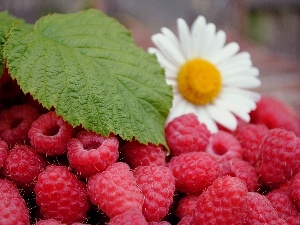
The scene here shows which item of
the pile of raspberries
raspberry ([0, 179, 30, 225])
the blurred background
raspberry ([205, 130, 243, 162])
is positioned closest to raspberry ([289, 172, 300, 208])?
the pile of raspberries

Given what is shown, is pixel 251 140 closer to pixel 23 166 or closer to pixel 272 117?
pixel 272 117

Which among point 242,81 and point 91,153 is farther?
point 242,81

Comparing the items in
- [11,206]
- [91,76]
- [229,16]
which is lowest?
[229,16]

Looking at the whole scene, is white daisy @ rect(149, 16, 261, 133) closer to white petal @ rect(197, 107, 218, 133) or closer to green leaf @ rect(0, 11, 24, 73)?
white petal @ rect(197, 107, 218, 133)

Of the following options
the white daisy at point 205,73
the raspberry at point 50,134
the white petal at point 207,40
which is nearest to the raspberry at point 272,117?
the white daisy at point 205,73

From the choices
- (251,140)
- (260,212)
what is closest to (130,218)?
(260,212)

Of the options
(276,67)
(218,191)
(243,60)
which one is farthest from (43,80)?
(276,67)

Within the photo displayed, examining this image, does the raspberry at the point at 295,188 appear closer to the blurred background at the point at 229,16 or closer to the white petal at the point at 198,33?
the white petal at the point at 198,33
